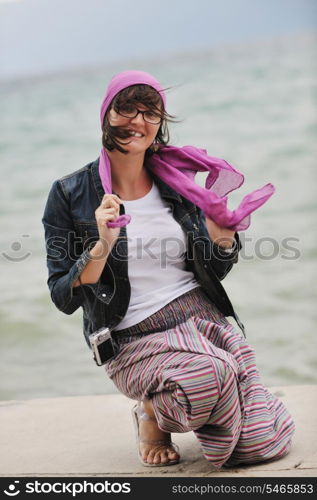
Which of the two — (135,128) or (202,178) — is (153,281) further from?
(202,178)

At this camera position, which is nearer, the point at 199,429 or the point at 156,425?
the point at 199,429

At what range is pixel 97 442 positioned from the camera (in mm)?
2820

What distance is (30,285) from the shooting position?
22.0ft

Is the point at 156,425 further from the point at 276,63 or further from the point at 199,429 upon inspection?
the point at 276,63

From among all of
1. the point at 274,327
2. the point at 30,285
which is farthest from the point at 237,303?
the point at 30,285

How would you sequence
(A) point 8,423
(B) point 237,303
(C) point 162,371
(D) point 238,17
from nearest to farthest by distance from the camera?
(C) point 162,371 < (A) point 8,423 < (B) point 237,303 < (D) point 238,17

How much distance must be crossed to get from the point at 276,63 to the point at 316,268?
6.75 meters

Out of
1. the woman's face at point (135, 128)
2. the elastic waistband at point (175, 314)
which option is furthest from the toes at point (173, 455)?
the woman's face at point (135, 128)

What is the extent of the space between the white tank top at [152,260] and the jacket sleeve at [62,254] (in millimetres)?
117

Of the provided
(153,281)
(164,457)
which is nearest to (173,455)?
Result: (164,457)

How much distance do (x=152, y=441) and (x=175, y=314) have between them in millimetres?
399

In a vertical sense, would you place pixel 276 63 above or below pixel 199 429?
above

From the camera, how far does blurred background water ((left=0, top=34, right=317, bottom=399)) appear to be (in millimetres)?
5496
